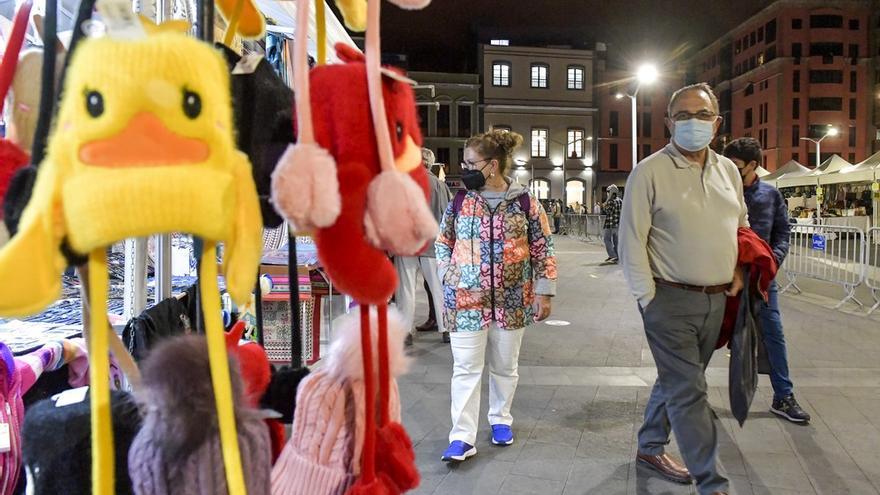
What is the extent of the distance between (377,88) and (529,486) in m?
2.91

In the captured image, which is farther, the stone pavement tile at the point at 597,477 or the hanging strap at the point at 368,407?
the stone pavement tile at the point at 597,477

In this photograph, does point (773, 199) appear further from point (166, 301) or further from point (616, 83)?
point (616, 83)

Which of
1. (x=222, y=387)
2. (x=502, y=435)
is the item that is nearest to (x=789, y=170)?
(x=502, y=435)

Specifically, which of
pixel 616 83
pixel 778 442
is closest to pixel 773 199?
pixel 778 442

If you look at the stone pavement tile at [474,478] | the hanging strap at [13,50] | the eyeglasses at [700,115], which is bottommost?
the stone pavement tile at [474,478]

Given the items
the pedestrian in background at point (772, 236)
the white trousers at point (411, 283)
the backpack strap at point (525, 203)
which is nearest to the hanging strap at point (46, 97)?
the backpack strap at point (525, 203)

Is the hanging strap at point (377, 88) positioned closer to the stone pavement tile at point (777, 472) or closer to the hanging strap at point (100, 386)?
Answer: the hanging strap at point (100, 386)

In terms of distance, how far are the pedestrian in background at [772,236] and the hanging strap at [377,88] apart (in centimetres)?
411

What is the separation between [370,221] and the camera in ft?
3.29

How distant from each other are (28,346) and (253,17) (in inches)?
54.7

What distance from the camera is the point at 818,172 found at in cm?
2175

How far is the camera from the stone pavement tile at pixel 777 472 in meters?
3.38

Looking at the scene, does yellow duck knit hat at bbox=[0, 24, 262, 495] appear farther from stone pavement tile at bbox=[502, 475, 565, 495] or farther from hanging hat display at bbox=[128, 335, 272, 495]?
stone pavement tile at bbox=[502, 475, 565, 495]

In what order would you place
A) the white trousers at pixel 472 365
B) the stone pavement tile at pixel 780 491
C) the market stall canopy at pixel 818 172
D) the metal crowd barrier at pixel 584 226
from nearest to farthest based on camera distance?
the stone pavement tile at pixel 780 491 → the white trousers at pixel 472 365 → the market stall canopy at pixel 818 172 → the metal crowd barrier at pixel 584 226
